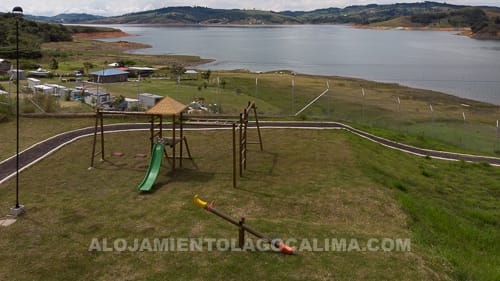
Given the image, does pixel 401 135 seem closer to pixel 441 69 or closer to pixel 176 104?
pixel 176 104

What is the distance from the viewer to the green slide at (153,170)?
12.5 m

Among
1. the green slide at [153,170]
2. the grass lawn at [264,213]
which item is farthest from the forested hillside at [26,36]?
the grass lawn at [264,213]

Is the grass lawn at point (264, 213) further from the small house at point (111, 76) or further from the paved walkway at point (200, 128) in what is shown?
the small house at point (111, 76)

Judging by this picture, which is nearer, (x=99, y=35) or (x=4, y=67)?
(x=4, y=67)

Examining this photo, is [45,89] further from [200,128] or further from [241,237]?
[241,237]

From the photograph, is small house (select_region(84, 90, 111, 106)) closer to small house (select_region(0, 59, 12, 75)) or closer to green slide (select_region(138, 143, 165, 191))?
green slide (select_region(138, 143, 165, 191))

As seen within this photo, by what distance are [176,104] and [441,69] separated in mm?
64636

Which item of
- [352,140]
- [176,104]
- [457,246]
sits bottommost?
[457,246]

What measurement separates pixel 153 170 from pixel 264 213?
4.24m

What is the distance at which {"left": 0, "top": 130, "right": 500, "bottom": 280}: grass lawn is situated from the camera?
26.9 feet

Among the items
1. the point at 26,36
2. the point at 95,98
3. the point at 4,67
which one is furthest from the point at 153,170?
the point at 26,36

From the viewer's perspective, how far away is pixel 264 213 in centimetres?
1082

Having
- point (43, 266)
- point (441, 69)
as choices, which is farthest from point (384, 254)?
point (441, 69)

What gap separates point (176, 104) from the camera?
15.1 m
